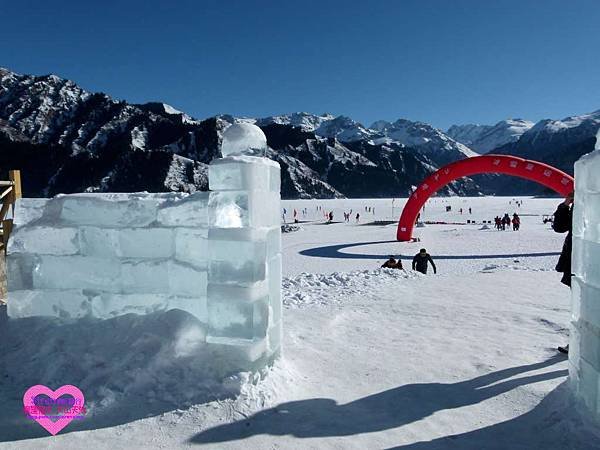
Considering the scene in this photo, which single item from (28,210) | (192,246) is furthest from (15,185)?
Answer: (192,246)

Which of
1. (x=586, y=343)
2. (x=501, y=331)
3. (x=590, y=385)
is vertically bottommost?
(x=501, y=331)

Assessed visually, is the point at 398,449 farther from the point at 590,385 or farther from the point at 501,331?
the point at 501,331

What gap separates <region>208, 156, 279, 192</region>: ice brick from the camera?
9.96ft

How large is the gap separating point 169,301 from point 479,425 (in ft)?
8.07

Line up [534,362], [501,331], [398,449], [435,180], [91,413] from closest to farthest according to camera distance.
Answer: [398,449]
[91,413]
[534,362]
[501,331]
[435,180]

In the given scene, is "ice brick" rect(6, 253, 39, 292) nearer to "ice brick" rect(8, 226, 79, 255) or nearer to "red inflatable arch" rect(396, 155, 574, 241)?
"ice brick" rect(8, 226, 79, 255)

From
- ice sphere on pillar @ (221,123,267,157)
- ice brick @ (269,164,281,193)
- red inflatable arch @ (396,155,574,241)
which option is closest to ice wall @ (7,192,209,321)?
ice sphere on pillar @ (221,123,267,157)

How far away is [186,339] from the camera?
3131mm

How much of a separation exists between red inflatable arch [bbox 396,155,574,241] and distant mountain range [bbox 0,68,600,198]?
6073 cm

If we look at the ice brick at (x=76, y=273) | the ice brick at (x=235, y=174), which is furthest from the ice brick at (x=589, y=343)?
the ice brick at (x=76, y=273)

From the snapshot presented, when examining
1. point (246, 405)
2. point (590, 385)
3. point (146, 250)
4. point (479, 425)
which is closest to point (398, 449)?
point (479, 425)

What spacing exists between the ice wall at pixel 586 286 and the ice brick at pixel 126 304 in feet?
9.78

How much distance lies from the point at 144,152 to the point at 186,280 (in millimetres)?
92029

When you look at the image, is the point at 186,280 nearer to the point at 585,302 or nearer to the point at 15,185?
the point at 585,302
